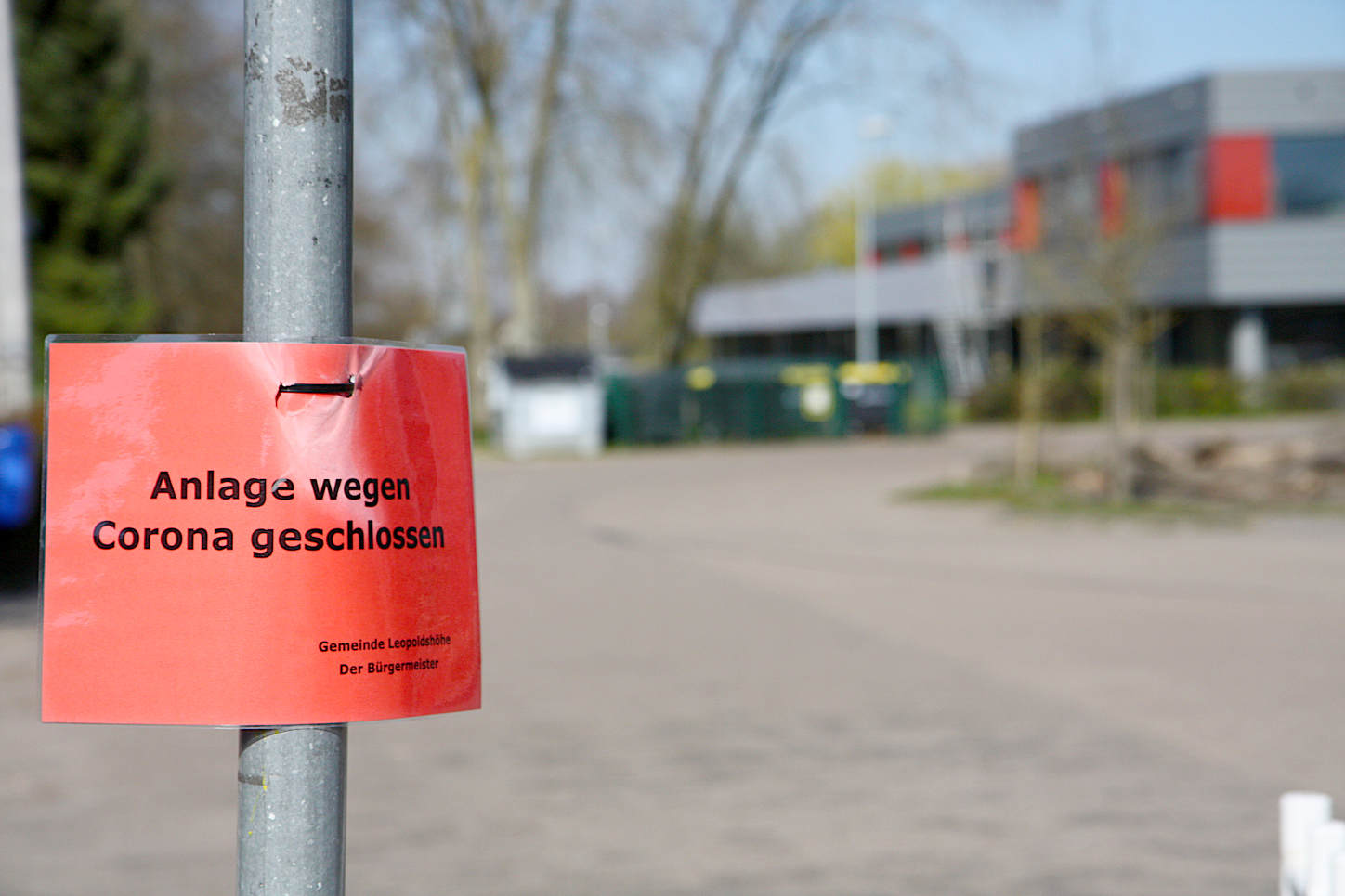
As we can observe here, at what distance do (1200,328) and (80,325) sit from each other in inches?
1065

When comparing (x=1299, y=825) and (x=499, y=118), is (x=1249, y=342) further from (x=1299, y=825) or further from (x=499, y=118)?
(x=1299, y=825)

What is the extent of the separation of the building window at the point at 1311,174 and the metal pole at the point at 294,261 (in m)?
40.2

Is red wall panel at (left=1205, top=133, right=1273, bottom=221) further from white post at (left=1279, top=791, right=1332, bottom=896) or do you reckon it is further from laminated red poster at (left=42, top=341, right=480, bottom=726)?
laminated red poster at (left=42, top=341, right=480, bottom=726)

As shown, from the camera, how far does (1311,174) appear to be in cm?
3900

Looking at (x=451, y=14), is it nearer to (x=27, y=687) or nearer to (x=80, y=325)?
(x=80, y=325)

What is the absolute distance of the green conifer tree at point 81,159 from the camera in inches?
1228

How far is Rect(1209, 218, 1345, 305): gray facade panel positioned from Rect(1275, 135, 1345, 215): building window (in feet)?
1.73

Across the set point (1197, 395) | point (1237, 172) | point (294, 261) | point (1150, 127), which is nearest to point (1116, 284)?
point (294, 261)

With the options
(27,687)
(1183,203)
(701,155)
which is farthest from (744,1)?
(27,687)

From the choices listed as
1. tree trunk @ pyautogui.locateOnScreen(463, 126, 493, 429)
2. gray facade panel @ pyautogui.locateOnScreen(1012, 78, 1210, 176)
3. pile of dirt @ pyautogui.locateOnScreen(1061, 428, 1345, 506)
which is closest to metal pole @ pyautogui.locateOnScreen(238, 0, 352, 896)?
pile of dirt @ pyautogui.locateOnScreen(1061, 428, 1345, 506)

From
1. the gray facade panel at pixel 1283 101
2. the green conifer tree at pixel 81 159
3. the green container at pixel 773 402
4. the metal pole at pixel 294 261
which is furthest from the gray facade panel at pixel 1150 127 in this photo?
the metal pole at pixel 294 261

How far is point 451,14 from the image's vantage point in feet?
112

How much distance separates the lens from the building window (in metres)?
38.8

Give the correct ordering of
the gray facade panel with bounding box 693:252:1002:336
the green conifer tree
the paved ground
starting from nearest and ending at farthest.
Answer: the paved ground → the green conifer tree → the gray facade panel with bounding box 693:252:1002:336
